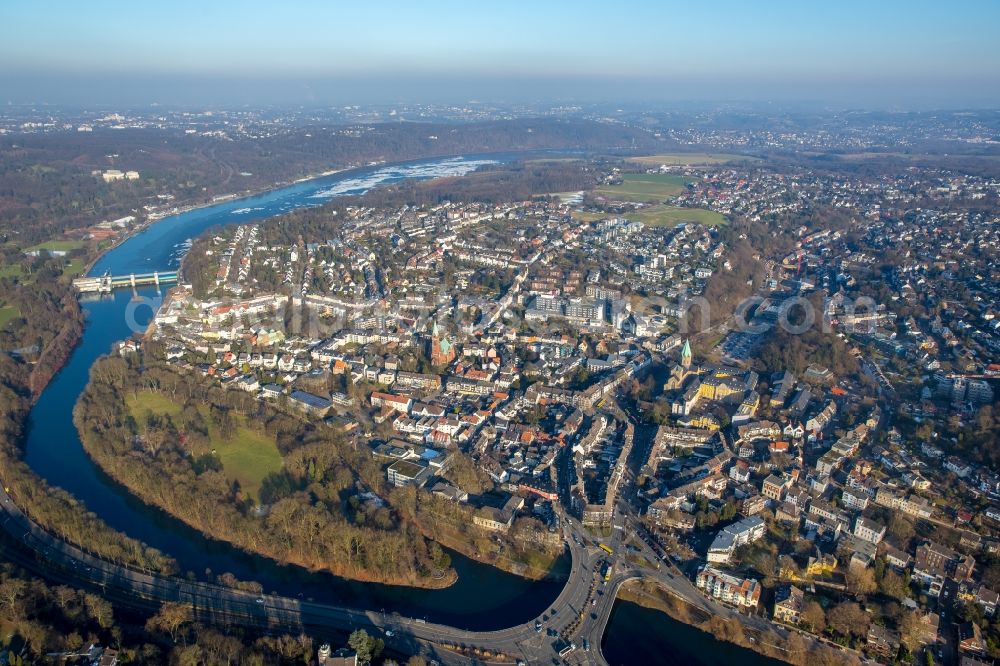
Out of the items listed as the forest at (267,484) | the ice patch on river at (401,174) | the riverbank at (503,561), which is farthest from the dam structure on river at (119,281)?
the riverbank at (503,561)

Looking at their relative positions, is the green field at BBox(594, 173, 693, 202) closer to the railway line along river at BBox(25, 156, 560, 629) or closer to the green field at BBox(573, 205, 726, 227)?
the green field at BBox(573, 205, 726, 227)

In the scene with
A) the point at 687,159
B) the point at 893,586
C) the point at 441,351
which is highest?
the point at 687,159

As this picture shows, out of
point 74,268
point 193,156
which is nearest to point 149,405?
point 74,268

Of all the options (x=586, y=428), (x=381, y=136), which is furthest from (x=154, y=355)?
(x=381, y=136)

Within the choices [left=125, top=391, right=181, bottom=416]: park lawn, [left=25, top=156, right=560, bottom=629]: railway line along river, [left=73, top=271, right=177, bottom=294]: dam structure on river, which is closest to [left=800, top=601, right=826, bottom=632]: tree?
[left=25, top=156, right=560, bottom=629]: railway line along river

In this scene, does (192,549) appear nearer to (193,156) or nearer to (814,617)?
(814,617)

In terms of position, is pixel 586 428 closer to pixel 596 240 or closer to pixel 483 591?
pixel 483 591

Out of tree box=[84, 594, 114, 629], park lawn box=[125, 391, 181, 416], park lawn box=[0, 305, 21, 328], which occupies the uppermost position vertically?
park lawn box=[0, 305, 21, 328]
